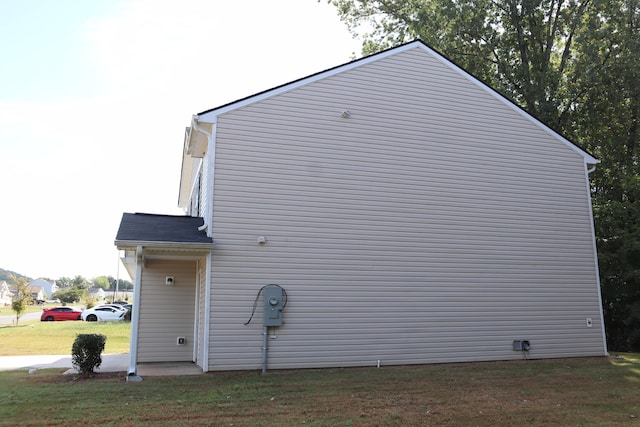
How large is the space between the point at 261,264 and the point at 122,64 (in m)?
5.22

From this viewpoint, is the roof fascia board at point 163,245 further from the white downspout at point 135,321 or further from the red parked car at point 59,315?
the red parked car at point 59,315

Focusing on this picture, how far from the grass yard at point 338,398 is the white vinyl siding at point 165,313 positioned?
2254 millimetres

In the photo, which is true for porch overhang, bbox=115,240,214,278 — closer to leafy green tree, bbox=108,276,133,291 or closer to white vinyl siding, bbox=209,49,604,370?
white vinyl siding, bbox=209,49,604,370

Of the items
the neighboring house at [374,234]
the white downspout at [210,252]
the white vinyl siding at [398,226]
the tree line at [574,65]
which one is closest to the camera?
the white downspout at [210,252]

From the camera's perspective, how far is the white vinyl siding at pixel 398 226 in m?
10.4

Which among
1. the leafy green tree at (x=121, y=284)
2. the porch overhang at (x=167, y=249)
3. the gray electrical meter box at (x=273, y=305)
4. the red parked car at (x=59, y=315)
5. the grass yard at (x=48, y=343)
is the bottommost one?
the grass yard at (x=48, y=343)

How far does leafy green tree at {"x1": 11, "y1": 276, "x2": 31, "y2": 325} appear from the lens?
92.9 ft

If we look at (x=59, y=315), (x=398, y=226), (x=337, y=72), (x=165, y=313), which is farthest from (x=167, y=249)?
(x=59, y=315)

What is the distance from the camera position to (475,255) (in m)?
11.9

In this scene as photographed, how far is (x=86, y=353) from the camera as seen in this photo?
943 centimetres

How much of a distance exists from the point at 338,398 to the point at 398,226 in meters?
4.82

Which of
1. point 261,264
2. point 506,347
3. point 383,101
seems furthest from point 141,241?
point 506,347

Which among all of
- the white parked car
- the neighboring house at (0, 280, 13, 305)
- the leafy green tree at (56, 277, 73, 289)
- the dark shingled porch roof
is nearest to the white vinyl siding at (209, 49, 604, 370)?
the dark shingled porch roof

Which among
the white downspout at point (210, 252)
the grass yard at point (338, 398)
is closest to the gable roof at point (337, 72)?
the white downspout at point (210, 252)
